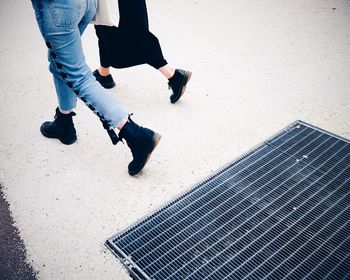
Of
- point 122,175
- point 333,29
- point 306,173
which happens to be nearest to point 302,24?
point 333,29

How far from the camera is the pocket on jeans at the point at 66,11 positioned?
5.63 ft

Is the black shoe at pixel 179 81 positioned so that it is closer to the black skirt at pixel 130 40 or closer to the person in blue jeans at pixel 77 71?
the black skirt at pixel 130 40

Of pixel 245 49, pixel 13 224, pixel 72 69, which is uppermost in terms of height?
pixel 72 69

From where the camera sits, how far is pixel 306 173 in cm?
214

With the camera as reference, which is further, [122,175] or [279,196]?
[122,175]

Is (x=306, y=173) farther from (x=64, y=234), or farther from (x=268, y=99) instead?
(x=64, y=234)

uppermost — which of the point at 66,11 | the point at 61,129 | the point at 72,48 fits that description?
the point at 66,11

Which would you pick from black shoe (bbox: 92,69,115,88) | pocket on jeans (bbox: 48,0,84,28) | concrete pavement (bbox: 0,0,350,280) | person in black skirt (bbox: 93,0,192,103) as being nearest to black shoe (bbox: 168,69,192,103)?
person in black skirt (bbox: 93,0,192,103)

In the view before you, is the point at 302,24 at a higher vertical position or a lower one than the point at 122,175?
higher

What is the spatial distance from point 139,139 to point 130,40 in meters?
0.93

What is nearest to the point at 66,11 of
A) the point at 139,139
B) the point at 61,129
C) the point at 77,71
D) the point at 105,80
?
the point at 77,71

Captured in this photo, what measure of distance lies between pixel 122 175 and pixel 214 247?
0.82 m

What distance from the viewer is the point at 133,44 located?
102 inches

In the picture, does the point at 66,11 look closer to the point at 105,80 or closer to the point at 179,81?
the point at 179,81
